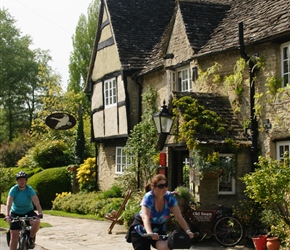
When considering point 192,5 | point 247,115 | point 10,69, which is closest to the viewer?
point 247,115

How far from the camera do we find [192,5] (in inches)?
759

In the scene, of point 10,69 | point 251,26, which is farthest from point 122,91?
point 10,69

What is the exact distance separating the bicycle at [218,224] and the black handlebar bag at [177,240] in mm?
6929

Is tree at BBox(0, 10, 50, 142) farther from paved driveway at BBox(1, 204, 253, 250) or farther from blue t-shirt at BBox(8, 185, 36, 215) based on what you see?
blue t-shirt at BBox(8, 185, 36, 215)

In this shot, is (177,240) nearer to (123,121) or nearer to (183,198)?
(183,198)

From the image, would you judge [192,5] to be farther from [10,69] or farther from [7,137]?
[7,137]

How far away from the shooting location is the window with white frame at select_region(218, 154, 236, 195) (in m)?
15.1

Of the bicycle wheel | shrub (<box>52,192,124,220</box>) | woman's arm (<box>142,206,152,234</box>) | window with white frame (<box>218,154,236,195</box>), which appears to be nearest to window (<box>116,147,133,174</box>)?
shrub (<box>52,192,124,220</box>)

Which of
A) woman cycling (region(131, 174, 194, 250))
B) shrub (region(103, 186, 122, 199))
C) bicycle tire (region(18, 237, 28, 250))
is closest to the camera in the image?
woman cycling (region(131, 174, 194, 250))

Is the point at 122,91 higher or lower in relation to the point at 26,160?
higher

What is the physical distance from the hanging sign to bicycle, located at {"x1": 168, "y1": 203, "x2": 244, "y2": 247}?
7.98m

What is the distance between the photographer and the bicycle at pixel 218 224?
13.4 metres

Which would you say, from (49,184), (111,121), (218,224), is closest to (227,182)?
(218,224)

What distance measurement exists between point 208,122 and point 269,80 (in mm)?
1967
